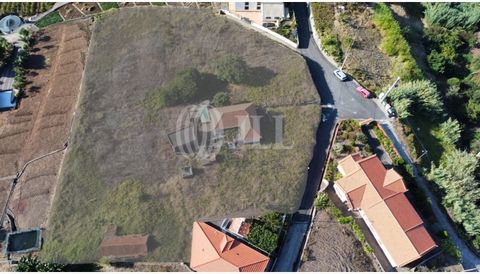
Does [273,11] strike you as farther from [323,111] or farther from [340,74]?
[323,111]

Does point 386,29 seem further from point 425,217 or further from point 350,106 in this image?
point 425,217

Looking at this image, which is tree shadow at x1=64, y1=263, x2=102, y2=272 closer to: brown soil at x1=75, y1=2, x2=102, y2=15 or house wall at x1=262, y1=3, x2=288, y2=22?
brown soil at x1=75, y1=2, x2=102, y2=15

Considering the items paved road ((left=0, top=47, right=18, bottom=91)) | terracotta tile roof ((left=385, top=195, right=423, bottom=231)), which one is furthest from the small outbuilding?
terracotta tile roof ((left=385, top=195, right=423, bottom=231))

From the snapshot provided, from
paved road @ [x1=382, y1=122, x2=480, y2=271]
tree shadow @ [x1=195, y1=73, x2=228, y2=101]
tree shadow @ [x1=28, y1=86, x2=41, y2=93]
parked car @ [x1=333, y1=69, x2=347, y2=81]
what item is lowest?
paved road @ [x1=382, y1=122, x2=480, y2=271]

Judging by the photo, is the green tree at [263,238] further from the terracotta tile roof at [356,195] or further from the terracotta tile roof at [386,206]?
the terracotta tile roof at [386,206]

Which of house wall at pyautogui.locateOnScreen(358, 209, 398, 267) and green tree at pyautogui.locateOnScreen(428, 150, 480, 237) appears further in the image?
green tree at pyautogui.locateOnScreen(428, 150, 480, 237)

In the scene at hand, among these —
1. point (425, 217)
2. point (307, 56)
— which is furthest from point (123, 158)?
point (425, 217)

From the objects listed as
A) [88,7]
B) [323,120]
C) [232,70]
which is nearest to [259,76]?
[232,70]
